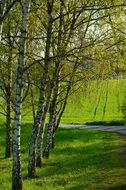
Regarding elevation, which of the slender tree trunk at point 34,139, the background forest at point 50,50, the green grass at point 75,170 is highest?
the background forest at point 50,50

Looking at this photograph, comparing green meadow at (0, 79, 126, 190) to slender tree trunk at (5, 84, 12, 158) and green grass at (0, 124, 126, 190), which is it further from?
slender tree trunk at (5, 84, 12, 158)

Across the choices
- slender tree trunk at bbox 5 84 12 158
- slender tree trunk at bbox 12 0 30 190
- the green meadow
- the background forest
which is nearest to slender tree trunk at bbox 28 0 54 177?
the background forest

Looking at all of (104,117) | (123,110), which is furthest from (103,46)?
(104,117)

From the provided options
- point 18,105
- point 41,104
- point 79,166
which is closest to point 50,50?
point 41,104

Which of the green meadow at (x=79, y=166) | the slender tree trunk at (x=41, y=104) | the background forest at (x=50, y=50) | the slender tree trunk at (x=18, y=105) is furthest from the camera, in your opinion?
the slender tree trunk at (x=41, y=104)

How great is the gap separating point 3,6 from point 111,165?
47.1 feet

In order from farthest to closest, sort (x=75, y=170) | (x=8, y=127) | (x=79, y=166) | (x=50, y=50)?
(x=8, y=127)
(x=50, y=50)
(x=79, y=166)
(x=75, y=170)

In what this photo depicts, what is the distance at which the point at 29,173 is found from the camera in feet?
69.4

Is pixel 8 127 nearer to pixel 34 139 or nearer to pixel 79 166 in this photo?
pixel 79 166

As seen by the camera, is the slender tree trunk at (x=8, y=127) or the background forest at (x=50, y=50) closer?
the background forest at (x=50, y=50)

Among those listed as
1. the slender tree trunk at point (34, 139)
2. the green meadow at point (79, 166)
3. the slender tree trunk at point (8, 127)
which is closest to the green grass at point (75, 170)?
the green meadow at point (79, 166)

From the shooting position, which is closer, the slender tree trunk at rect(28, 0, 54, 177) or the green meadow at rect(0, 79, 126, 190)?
the green meadow at rect(0, 79, 126, 190)

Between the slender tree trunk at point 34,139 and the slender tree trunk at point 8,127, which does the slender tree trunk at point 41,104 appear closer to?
the slender tree trunk at point 34,139

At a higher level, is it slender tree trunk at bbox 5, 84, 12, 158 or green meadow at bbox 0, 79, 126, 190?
slender tree trunk at bbox 5, 84, 12, 158
